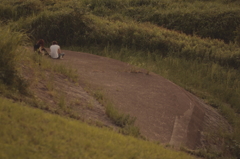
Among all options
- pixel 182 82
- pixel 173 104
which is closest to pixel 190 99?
pixel 173 104

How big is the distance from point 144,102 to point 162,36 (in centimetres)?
908

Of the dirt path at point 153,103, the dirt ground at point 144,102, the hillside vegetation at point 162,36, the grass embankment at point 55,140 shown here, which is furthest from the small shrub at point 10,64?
the hillside vegetation at point 162,36

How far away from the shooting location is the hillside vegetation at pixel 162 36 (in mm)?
14258

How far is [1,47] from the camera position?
717 cm

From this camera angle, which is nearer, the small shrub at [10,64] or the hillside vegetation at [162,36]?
the small shrub at [10,64]

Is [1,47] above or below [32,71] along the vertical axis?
above

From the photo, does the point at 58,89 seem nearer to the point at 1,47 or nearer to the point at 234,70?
the point at 1,47

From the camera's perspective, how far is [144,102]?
9.61 m

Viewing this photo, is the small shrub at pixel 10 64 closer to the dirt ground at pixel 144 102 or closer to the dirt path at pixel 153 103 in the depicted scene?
the dirt ground at pixel 144 102

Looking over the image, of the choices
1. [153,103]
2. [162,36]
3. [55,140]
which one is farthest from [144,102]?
[162,36]

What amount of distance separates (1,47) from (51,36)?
10.9 meters

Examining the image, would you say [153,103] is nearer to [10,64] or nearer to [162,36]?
[10,64]

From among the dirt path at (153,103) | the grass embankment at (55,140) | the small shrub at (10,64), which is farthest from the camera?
the dirt path at (153,103)

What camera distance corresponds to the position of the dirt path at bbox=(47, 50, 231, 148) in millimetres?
8484
